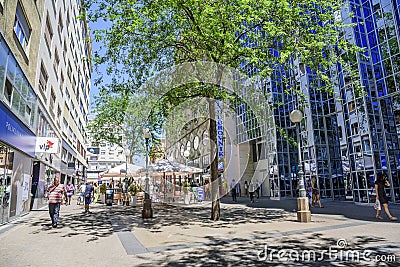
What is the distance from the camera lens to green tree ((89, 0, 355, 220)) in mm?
9547

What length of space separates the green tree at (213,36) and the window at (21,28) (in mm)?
3628

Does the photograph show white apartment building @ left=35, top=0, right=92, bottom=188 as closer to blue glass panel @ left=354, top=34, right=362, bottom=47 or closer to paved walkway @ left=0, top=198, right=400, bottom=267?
paved walkway @ left=0, top=198, right=400, bottom=267

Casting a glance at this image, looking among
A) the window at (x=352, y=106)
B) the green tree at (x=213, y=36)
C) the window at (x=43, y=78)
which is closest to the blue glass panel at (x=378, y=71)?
the window at (x=352, y=106)

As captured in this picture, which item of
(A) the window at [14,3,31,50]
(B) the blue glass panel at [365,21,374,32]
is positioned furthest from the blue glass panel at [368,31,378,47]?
(A) the window at [14,3,31,50]

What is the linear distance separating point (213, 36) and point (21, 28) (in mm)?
9130

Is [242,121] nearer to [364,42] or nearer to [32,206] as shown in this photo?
[364,42]

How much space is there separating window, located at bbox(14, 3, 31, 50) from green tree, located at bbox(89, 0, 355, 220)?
3628 mm

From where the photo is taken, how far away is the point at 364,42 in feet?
61.1

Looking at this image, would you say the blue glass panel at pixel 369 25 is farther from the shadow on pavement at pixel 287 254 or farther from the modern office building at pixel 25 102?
the modern office building at pixel 25 102

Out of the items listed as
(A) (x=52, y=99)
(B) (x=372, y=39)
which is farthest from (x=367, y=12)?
(A) (x=52, y=99)

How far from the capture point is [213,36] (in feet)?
30.9

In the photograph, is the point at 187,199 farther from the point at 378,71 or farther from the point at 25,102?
the point at 378,71

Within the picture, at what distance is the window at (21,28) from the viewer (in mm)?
12148

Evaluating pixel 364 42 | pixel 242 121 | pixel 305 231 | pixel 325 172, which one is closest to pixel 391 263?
pixel 305 231
